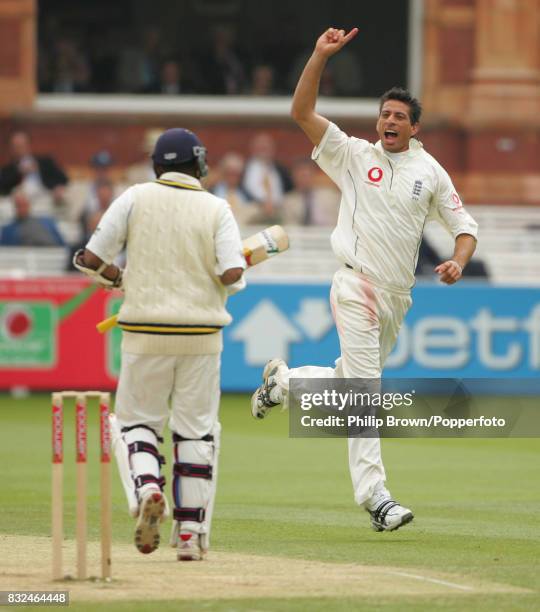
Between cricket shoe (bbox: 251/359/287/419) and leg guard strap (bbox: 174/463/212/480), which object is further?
cricket shoe (bbox: 251/359/287/419)

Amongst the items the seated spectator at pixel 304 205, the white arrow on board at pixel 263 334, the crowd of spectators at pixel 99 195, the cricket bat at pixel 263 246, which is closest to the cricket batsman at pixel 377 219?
the cricket bat at pixel 263 246

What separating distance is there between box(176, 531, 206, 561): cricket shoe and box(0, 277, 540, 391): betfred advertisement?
9.16 meters

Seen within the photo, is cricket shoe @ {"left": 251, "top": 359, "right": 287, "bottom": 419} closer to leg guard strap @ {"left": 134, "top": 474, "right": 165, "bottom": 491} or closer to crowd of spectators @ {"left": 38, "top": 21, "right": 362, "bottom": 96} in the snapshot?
leg guard strap @ {"left": 134, "top": 474, "right": 165, "bottom": 491}

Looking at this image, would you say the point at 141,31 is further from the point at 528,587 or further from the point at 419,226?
the point at 528,587

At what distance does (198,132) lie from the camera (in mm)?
23641

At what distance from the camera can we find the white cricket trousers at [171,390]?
8.20m

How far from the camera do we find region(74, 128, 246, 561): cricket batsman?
8.16m

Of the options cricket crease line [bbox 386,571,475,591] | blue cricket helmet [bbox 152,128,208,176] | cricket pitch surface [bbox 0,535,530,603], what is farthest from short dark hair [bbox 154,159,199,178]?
cricket crease line [bbox 386,571,475,591]

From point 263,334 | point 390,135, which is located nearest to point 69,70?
point 263,334

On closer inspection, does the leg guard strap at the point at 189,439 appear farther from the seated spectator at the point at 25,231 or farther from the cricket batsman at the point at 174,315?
the seated spectator at the point at 25,231

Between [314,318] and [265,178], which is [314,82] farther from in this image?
[265,178]

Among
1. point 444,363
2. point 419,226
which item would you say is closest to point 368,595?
point 419,226

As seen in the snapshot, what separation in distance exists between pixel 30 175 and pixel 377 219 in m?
12.0

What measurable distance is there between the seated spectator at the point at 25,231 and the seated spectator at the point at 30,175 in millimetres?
1444
